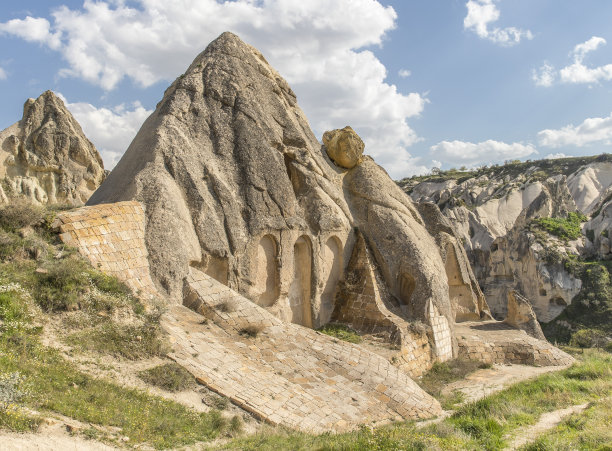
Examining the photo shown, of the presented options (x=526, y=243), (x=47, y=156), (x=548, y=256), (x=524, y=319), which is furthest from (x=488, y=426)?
(x=526, y=243)

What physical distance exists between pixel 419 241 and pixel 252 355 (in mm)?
8979

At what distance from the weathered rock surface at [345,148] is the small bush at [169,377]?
1175cm

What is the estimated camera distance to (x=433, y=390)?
13.1 metres

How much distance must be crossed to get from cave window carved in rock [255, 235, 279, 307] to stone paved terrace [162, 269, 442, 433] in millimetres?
2314

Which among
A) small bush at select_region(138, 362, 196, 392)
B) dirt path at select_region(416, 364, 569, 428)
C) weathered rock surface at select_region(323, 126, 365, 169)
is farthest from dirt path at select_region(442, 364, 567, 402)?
weathered rock surface at select_region(323, 126, 365, 169)

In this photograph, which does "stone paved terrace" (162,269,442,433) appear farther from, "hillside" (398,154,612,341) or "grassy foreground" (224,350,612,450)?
"hillside" (398,154,612,341)

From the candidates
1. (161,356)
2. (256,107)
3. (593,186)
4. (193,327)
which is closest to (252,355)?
(193,327)

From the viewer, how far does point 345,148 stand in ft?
60.5

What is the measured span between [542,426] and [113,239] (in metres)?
8.33

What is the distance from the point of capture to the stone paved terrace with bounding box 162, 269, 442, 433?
336 inches

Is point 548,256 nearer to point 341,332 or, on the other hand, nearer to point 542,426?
point 341,332

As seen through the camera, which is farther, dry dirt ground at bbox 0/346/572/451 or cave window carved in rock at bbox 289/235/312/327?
cave window carved in rock at bbox 289/235/312/327

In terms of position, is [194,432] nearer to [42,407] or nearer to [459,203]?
[42,407]

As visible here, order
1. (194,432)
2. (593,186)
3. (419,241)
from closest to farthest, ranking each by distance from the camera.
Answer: (194,432) < (419,241) < (593,186)
